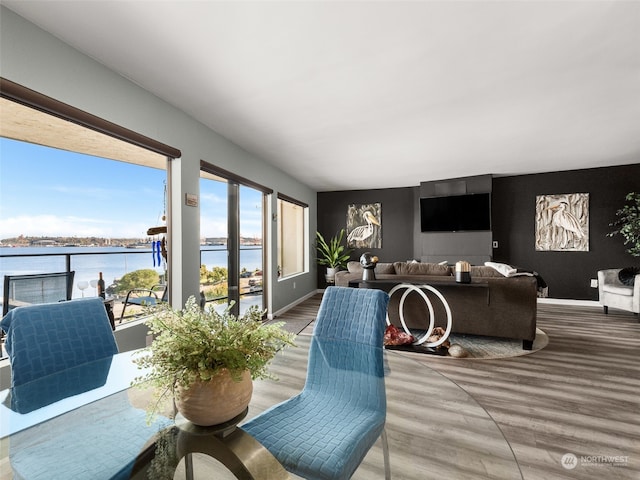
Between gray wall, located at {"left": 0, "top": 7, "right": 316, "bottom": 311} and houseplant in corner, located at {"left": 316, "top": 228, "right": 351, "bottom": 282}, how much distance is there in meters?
2.94

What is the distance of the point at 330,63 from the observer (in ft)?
7.01

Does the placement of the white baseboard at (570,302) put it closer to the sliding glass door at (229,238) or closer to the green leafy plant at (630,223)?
the green leafy plant at (630,223)

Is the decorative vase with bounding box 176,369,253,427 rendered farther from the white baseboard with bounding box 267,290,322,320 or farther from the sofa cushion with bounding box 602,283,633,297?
the sofa cushion with bounding box 602,283,633,297

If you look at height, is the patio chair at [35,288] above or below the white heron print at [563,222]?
below

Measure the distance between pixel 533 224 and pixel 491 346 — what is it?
3.50m

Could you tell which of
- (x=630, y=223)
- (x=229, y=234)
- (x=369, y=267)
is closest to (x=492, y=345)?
(x=369, y=267)

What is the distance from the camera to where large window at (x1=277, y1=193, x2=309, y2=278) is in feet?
21.9

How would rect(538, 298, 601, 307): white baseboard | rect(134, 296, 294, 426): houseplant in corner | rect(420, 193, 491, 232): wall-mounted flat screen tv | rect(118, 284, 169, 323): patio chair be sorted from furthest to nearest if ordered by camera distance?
rect(420, 193, 491, 232): wall-mounted flat screen tv
rect(538, 298, 601, 307): white baseboard
rect(118, 284, 169, 323): patio chair
rect(134, 296, 294, 426): houseplant in corner

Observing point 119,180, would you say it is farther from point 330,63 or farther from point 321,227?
point 321,227

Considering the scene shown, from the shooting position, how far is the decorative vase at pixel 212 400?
85 cm

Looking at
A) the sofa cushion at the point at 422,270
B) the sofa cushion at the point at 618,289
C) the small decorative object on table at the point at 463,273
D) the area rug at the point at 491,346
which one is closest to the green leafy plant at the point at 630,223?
the sofa cushion at the point at 618,289

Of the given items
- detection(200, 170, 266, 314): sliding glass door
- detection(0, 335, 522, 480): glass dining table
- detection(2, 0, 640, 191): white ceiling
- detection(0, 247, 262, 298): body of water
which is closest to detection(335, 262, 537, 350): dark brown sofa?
detection(200, 170, 266, 314): sliding glass door

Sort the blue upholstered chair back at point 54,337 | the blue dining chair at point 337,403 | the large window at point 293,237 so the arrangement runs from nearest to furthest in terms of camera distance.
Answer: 1. the blue dining chair at point 337,403
2. the blue upholstered chair back at point 54,337
3. the large window at point 293,237

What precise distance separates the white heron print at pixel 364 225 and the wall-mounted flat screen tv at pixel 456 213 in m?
1.12
